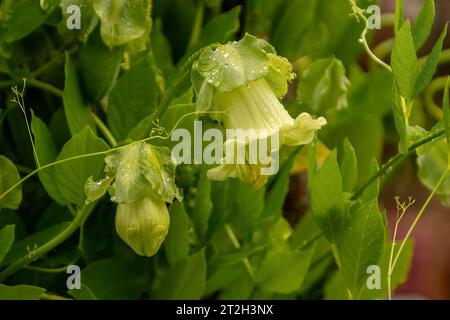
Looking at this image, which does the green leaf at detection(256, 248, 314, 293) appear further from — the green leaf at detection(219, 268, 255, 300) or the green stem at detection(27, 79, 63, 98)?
the green stem at detection(27, 79, 63, 98)

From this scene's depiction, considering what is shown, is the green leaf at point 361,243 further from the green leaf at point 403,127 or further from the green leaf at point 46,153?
the green leaf at point 46,153

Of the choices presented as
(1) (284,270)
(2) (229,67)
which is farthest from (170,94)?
(1) (284,270)

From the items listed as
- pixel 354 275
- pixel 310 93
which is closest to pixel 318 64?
pixel 310 93

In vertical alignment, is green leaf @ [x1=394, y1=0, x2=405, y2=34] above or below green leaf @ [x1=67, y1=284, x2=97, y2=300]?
above

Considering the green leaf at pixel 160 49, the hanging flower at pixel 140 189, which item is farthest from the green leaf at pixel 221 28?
the hanging flower at pixel 140 189

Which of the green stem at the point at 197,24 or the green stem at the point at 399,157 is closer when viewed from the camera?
the green stem at the point at 399,157

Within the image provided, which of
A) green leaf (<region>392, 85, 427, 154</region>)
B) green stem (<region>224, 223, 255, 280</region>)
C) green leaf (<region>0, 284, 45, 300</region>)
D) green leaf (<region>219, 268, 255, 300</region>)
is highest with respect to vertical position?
green leaf (<region>392, 85, 427, 154</region>)

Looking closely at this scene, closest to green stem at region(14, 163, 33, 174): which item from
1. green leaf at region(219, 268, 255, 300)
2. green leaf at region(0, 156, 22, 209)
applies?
green leaf at region(0, 156, 22, 209)
